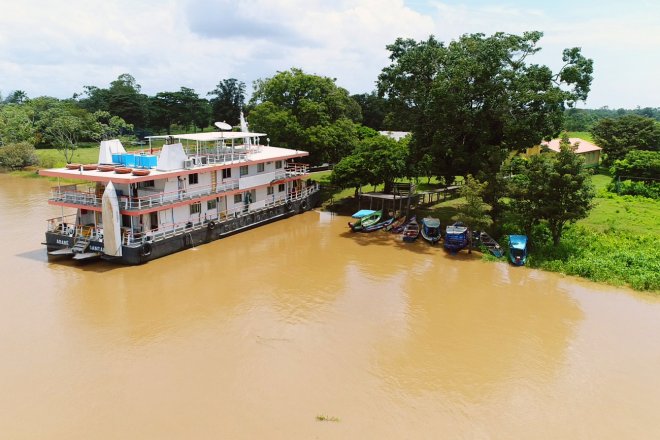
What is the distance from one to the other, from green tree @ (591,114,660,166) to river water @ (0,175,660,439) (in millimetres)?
29084

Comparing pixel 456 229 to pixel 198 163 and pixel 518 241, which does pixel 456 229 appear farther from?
pixel 198 163

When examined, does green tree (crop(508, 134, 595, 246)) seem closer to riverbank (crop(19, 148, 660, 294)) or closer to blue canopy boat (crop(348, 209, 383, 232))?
riverbank (crop(19, 148, 660, 294))

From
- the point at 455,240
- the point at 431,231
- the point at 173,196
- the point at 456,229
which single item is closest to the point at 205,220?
the point at 173,196

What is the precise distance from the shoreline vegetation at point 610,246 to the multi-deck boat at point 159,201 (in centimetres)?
1156

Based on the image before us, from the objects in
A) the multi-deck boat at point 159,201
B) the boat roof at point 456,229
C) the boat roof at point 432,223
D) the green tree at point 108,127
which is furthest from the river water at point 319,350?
the green tree at point 108,127

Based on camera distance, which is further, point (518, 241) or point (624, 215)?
point (624, 215)

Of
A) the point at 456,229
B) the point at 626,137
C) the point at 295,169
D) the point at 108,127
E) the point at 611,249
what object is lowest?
the point at 611,249

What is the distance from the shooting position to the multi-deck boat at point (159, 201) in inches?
Answer: 851

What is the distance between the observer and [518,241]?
23438mm

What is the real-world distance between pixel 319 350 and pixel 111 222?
11718mm

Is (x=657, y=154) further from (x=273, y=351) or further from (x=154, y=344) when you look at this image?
(x=154, y=344)

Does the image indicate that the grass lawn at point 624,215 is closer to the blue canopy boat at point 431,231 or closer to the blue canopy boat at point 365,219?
the blue canopy boat at point 431,231

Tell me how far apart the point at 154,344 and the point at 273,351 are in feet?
12.5

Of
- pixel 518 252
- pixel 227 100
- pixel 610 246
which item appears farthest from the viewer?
pixel 227 100
